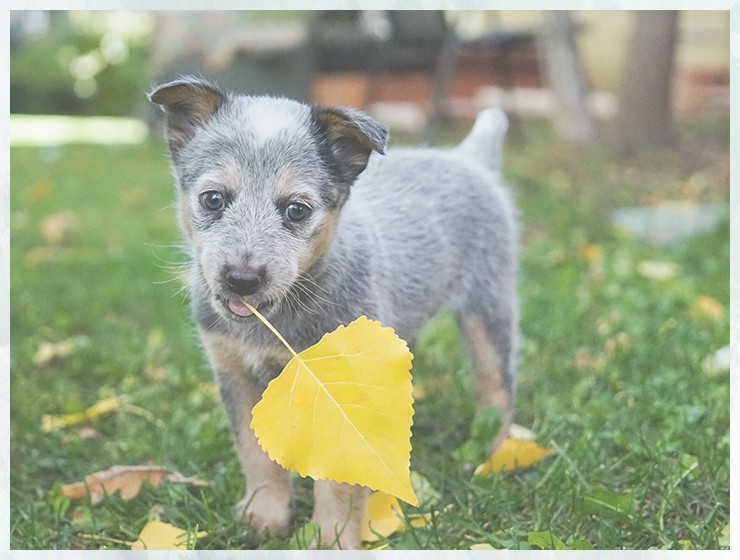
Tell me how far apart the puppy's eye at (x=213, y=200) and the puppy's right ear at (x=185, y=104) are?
226mm

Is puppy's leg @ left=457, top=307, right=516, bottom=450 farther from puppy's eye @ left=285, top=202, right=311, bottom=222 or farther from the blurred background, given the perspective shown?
the blurred background

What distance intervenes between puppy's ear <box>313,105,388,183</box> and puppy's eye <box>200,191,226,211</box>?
13.5 inches

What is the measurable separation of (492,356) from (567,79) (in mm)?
5585

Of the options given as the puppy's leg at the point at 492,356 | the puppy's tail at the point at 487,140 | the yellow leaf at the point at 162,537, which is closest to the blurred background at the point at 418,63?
the puppy's tail at the point at 487,140

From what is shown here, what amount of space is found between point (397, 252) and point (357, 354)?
0.88 meters

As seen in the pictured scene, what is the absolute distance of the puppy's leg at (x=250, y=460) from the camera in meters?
3.01

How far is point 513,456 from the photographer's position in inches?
129

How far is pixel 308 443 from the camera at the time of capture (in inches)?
97.1

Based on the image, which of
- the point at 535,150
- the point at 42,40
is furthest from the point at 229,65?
the point at 535,150

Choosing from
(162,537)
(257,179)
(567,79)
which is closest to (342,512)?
(162,537)

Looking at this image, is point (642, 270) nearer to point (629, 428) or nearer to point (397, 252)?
point (629, 428)

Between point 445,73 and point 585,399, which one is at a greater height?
point 445,73

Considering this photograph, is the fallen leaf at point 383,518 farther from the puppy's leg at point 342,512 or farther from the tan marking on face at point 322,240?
the tan marking on face at point 322,240

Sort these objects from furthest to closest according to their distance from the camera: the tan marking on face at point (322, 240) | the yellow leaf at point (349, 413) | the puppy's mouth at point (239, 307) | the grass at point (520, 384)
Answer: the grass at point (520, 384)
the tan marking on face at point (322, 240)
the puppy's mouth at point (239, 307)
the yellow leaf at point (349, 413)
